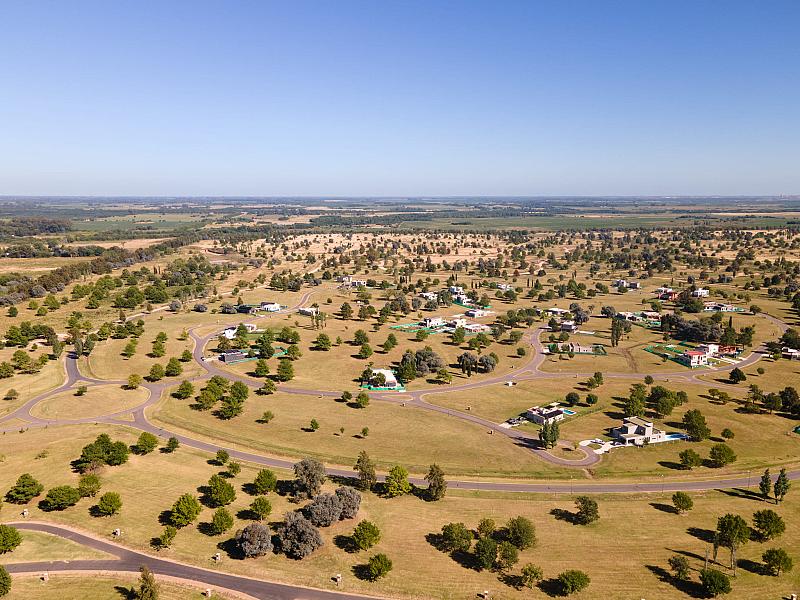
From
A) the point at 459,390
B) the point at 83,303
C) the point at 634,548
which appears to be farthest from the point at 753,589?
the point at 83,303

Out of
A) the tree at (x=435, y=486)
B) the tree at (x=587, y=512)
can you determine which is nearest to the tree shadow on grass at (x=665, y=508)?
the tree at (x=587, y=512)

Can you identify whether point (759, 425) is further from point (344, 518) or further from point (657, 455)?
point (344, 518)

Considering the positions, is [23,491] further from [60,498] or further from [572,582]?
[572,582]

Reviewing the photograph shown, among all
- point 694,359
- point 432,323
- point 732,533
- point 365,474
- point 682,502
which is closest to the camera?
point 732,533

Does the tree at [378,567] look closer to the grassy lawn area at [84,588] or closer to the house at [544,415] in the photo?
the grassy lawn area at [84,588]

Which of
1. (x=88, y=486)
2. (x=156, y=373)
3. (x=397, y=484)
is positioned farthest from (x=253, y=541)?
(x=156, y=373)
